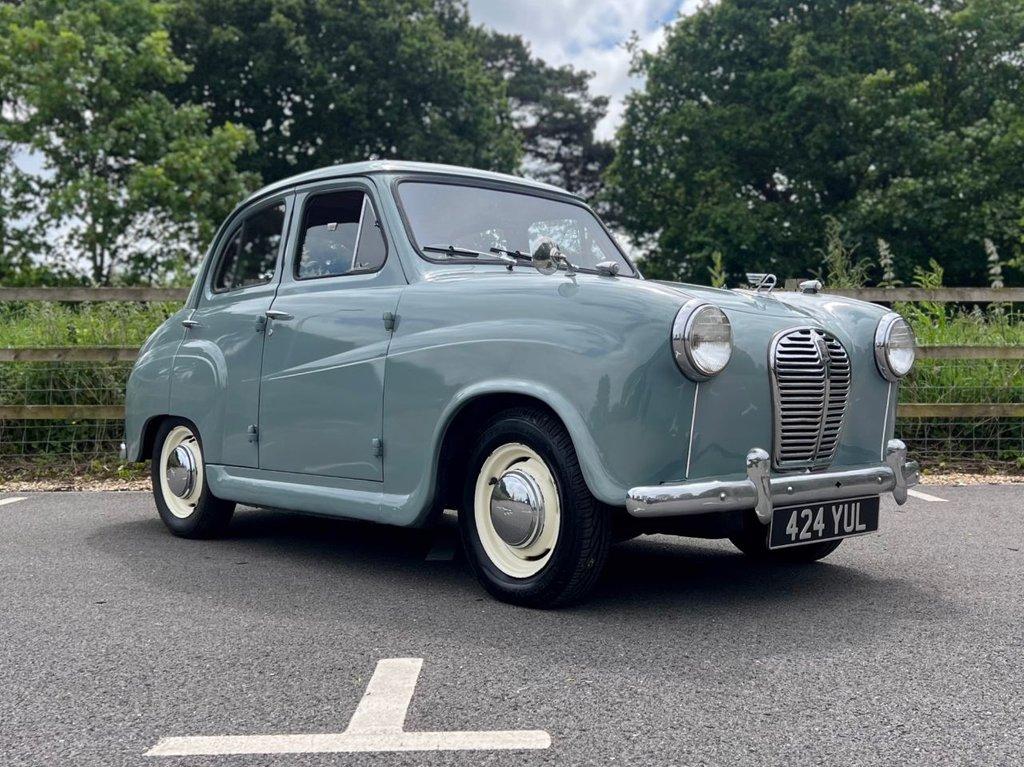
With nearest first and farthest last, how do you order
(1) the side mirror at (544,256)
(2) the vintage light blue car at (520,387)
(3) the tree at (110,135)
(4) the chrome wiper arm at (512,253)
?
(2) the vintage light blue car at (520,387) → (1) the side mirror at (544,256) → (4) the chrome wiper arm at (512,253) → (3) the tree at (110,135)

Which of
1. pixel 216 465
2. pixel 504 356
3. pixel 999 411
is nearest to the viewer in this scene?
pixel 504 356

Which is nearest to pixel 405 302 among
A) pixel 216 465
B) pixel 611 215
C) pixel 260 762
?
pixel 216 465

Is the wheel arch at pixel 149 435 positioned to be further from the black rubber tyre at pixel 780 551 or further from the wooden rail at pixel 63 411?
the black rubber tyre at pixel 780 551

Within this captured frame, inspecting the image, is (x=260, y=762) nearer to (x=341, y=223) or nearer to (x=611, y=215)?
(x=341, y=223)

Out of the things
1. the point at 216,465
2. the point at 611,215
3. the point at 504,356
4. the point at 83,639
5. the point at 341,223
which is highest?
the point at 611,215

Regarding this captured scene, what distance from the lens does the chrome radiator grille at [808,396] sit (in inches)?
151

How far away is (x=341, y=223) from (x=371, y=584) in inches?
67.4

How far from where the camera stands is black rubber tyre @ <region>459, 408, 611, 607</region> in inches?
144

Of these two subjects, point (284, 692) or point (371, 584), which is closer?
point (284, 692)

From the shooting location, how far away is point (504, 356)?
12.6 feet

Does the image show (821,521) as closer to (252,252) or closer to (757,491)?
(757,491)

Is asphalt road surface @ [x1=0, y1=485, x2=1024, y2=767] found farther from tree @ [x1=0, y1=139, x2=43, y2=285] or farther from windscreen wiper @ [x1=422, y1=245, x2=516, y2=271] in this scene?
tree @ [x1=0, y1=139, x2=43, y2=285]

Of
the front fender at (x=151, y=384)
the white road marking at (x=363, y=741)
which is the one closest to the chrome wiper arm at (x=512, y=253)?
the front fender at (x=151, y=384)

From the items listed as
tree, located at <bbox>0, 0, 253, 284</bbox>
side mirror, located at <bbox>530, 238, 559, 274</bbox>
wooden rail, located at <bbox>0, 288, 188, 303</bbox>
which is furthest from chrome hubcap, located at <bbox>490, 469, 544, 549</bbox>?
tree, located at <bbox>0, 0, 253, 284</bbox>
